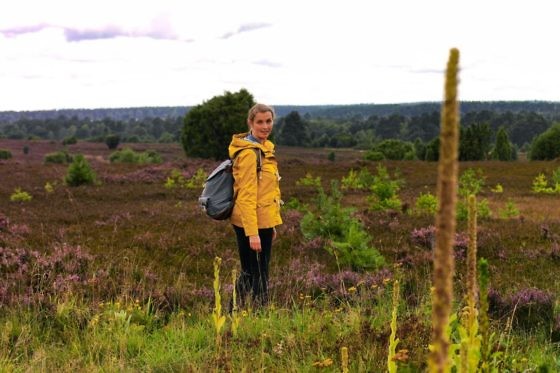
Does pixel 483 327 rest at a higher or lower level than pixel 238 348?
higher

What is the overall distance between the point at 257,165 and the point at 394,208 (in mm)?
10780

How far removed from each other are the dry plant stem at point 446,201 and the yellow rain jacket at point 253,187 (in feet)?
14.8

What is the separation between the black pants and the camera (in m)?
5.82

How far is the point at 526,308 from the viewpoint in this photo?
18.8ft

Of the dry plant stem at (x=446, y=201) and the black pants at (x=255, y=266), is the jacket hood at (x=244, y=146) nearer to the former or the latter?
the black pants at (x=255, y=266)

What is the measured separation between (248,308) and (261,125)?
1828 mm

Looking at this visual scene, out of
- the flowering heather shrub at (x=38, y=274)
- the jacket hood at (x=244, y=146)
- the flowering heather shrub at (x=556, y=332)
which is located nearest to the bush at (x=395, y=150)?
the flowering heather shrub at (x=38, y=274)

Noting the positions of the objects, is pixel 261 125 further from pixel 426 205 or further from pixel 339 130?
pixel 339 130

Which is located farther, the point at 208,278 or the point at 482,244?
the point at 482,244

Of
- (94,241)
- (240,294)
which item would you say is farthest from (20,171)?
(240,294)

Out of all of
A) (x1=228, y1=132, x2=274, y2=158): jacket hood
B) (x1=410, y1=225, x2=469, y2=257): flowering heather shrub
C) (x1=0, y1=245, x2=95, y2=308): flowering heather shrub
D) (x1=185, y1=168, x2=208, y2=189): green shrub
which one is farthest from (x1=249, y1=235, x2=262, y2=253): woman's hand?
(x1=185, y1=168, x2=208, y2=189): green shrub

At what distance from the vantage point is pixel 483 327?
1801mm

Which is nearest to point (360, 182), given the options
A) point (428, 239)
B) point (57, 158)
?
point (428, 239)

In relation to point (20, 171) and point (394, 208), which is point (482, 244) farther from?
point (20, 171)
